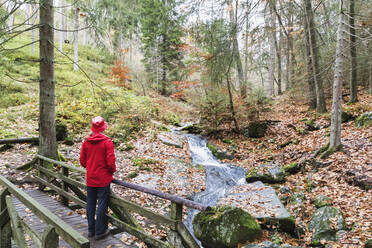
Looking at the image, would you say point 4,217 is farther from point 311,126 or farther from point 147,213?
point 311,126

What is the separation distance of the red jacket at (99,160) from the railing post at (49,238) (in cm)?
168

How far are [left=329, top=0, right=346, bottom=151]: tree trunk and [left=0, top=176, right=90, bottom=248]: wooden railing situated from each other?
8.80 meters

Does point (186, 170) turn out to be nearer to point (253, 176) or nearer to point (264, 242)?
point (253, 176)

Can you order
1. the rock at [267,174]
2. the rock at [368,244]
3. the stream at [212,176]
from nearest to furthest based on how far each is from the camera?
the rock at [368,244], the stream at [212,176], the rock at [267,174]

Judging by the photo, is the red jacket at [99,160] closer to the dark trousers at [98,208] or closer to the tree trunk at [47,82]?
the dark trousers at [98,208]

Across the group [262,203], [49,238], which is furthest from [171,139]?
[49,238]

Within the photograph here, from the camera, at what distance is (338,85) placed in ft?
26.0

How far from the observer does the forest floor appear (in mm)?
5930

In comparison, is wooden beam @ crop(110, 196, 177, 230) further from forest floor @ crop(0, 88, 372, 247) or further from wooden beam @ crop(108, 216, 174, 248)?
forest floor @ crop(0, 88, 372, 247)

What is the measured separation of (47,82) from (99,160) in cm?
391

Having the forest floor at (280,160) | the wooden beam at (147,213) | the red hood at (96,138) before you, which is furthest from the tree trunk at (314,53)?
the red hood at (96,138)

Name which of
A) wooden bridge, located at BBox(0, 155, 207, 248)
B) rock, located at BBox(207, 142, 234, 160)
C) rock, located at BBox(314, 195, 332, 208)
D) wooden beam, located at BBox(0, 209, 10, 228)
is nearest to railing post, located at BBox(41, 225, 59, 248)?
wooden bridge, located at BBox(0, 155, 207, 248)

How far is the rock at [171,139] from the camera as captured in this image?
42.1 ft

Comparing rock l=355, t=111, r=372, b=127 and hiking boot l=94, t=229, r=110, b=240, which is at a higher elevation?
rock l=355, t=111, r=372, b=127
